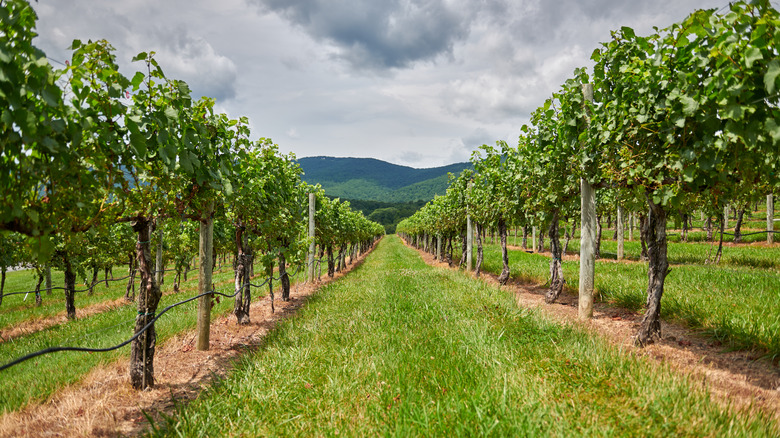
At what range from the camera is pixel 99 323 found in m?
9.70

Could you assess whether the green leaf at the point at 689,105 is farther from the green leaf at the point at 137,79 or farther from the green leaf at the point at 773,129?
the green leaf at the point at 137,79

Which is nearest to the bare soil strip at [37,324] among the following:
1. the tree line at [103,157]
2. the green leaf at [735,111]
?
the tree line at [103,157]

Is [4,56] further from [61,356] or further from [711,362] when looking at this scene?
[61,356]

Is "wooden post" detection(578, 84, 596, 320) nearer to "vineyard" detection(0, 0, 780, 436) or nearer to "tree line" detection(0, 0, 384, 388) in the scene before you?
"vineyard" detection(0, 0, 780, 436)

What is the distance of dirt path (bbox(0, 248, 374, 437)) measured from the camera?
3.51 metres

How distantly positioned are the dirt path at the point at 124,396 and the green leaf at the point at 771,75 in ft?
20.1

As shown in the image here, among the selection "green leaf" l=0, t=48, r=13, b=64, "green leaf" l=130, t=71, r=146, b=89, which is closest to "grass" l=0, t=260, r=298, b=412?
"green leaf" l=130, t=71, r=146, b=89

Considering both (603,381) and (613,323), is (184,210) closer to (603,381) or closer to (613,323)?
(603,381)

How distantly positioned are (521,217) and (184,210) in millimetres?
9803

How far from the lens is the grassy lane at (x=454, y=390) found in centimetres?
267

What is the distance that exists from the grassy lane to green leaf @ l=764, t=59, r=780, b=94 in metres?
2.54

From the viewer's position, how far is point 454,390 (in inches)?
132

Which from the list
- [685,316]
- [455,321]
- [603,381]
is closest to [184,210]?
[455,321]

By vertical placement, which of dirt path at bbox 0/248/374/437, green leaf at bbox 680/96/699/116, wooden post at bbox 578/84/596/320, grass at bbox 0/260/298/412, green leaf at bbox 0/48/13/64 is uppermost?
green leaf at bbox 680/96/699/116
